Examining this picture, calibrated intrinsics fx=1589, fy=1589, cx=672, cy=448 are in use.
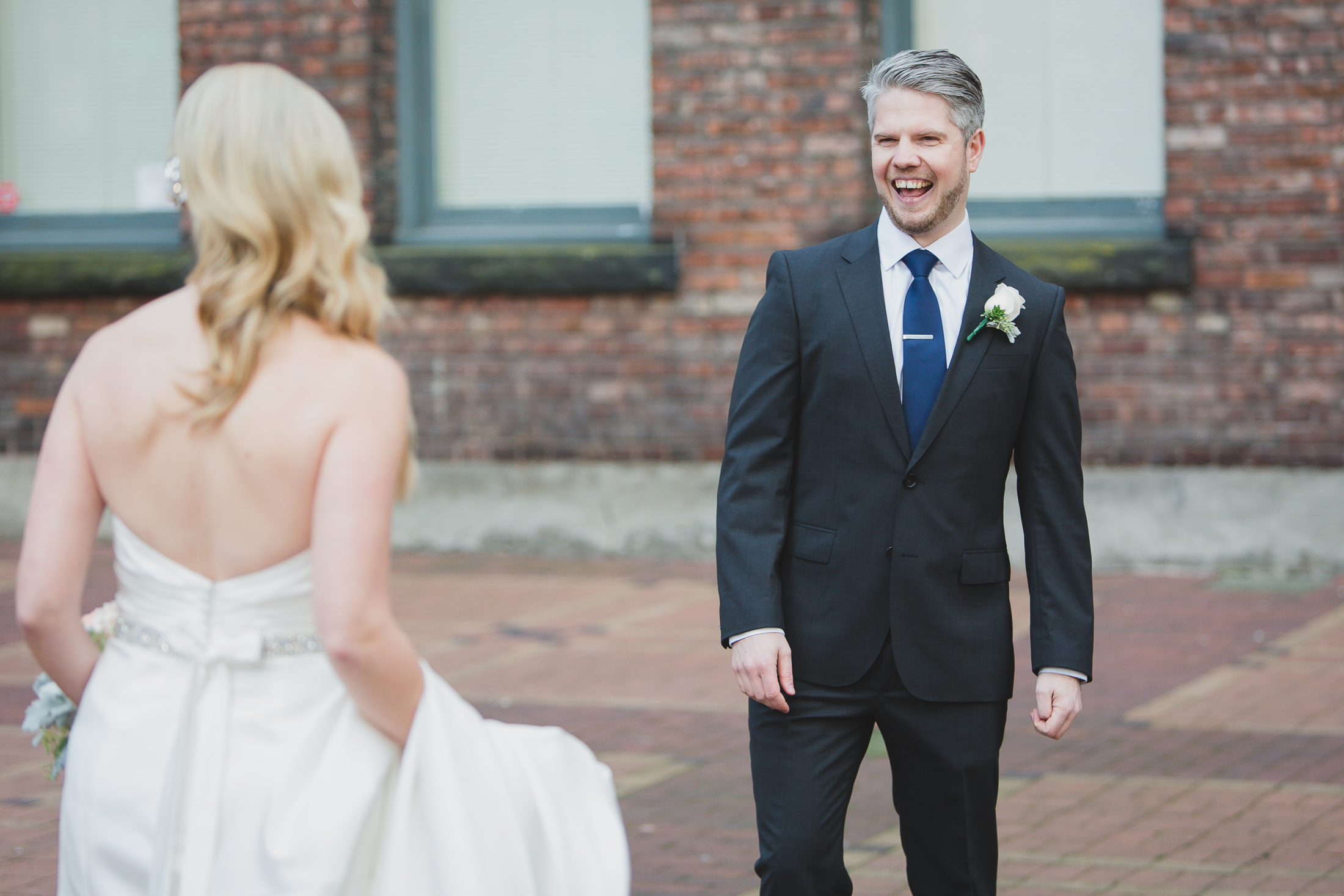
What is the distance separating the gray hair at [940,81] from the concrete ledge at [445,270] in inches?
249

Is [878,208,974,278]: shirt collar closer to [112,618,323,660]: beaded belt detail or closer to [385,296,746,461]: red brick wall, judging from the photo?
[112,618,323,660]: beaded belt detail

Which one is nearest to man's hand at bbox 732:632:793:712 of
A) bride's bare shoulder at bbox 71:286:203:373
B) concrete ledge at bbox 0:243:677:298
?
bride's bare shoulder at bbox 71:286:203:373

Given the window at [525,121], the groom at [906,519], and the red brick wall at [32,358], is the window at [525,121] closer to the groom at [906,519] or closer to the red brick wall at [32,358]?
the red brick wall at [32,358]

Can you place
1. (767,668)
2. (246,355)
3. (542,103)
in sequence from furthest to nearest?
(542,103), (767,668), (246,355)

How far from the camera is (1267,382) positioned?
8758 mm

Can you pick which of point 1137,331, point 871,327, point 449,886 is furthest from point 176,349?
point 1137,331

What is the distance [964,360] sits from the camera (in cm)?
296

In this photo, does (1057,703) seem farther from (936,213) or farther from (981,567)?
(936,213)

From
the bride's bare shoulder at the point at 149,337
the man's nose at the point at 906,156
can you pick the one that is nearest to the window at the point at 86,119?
the man's nose at the point at 906,156

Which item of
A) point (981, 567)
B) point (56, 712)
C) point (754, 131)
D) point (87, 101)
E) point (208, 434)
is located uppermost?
point (87, 101)

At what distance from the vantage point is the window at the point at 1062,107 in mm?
9148

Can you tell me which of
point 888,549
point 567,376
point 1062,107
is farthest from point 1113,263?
point 888,549

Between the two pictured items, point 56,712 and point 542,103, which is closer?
point 56,712

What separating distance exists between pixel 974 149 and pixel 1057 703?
106cm
